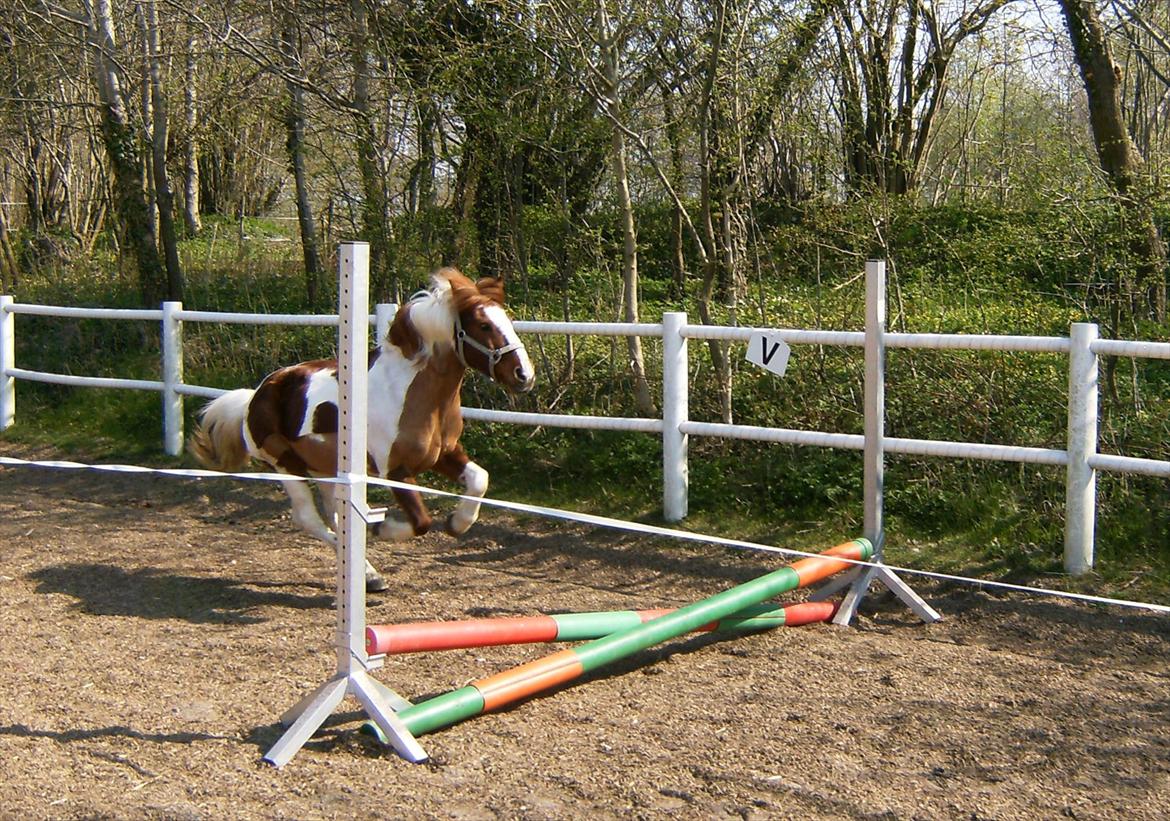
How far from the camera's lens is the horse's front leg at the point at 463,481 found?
6.17m

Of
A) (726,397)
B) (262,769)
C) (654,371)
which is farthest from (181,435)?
(262,769)

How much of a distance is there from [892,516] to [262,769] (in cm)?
437

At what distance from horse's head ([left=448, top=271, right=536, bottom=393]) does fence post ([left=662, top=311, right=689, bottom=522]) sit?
6.48 ft

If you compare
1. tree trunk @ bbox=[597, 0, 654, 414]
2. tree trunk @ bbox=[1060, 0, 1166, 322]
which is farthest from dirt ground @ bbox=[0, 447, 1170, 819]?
tree trunk @ bbox=[1060, 0, 1166, 322]

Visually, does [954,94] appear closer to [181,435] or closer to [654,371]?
[654,371]

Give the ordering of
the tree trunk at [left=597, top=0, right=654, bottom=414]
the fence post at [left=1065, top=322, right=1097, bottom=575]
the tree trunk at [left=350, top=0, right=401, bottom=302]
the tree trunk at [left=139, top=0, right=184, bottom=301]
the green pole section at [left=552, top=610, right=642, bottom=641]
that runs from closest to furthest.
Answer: the green pole section at [left=552, top=610, right=642, bottom=641] → the fence post at [left=1065, top=322, right=1097, bottom=575] → the tree trunk at [left=597, top=0, right=654, bottom=414] → the tree trunk at [left=350, top=0, right=401, bottom=302] → the tree trunk at [left=139, top=0, right=184, bottom=301]

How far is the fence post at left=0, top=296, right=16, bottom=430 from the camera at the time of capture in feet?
37.5

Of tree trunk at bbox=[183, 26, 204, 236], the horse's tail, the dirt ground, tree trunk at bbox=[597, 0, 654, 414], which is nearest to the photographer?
the dirt ground

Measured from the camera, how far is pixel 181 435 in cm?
1045

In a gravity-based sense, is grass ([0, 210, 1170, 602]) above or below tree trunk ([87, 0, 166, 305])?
below

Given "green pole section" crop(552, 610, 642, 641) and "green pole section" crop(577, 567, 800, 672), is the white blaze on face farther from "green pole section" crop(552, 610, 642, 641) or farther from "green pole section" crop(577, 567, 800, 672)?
"green pole section" crop(577, 567, 800, 672)

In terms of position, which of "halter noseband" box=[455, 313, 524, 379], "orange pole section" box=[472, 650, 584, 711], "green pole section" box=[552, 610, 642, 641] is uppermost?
"halter noseband" box=[455, 313, 524, 379]

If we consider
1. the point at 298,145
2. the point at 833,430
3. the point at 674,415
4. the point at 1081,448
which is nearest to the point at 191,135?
the point at 298,145

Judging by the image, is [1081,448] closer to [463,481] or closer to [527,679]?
[463,481]
